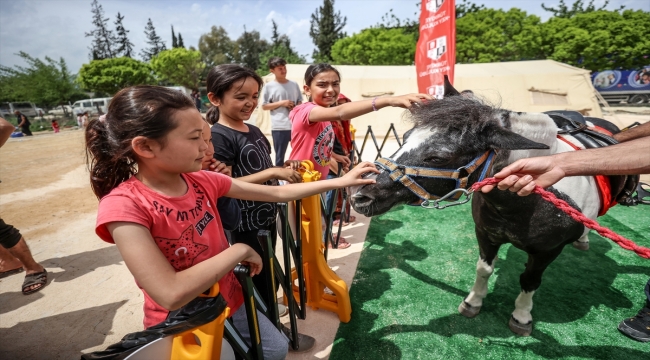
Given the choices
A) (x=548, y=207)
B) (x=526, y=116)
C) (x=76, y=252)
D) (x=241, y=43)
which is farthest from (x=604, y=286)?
(x=241, y=43)

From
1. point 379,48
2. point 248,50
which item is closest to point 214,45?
point 248,50

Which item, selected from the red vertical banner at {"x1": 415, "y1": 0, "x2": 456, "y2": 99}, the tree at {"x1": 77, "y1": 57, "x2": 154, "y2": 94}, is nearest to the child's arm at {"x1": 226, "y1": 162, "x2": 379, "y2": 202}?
the red vertical banner at {"x1": 415, "y1": 0, "x2": 456, "y2": 99}

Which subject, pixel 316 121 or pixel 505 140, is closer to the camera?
pixel 505 140

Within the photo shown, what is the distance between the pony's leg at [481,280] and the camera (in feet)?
8.59

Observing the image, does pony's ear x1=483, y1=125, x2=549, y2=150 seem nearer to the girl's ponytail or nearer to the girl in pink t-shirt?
the girl in pink t-shirt

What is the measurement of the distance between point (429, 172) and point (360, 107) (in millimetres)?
787

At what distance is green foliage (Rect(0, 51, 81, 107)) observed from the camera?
106 ft

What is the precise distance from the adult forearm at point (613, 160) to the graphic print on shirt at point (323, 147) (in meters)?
1.88

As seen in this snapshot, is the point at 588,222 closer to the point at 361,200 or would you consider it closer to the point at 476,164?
the point at 476,164

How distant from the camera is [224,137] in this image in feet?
6.56

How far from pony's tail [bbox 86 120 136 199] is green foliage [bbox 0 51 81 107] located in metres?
44.8

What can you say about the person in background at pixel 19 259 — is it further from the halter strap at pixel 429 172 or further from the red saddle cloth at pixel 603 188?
the red saddle cloth at pixel 603 188

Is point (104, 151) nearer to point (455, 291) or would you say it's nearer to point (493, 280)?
point (455, 291)

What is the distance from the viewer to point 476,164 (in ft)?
5.87
